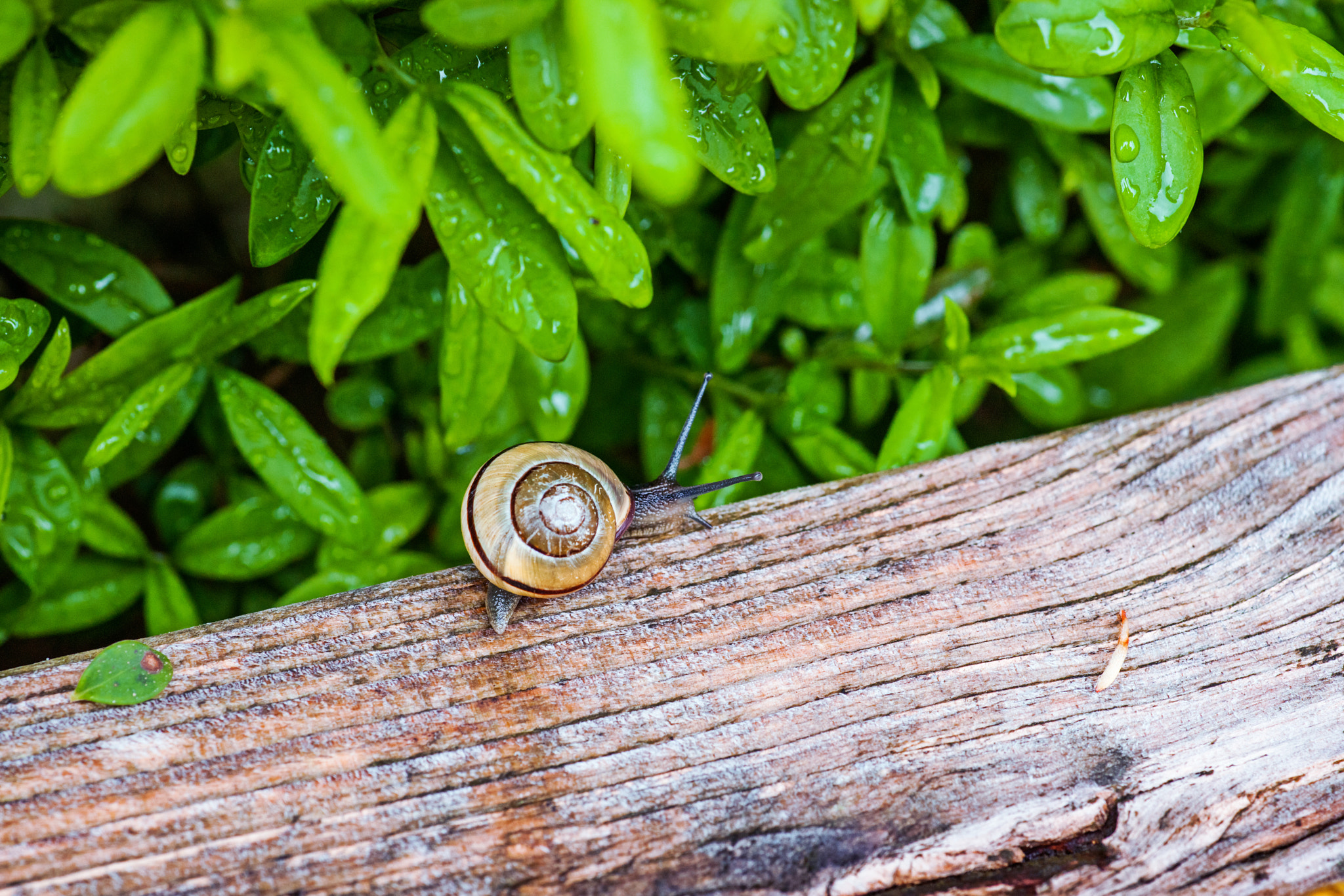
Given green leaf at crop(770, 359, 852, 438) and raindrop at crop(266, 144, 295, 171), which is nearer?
raindrop at crop(266, 144, 295, 171)

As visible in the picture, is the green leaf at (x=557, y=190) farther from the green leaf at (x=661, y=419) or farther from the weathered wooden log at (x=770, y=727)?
the green leaf at (x=661, y=419)

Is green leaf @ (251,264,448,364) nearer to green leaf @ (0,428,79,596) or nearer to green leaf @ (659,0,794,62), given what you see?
green leaf @ (0,428,79,596)

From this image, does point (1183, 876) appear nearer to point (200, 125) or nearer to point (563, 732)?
point (563, 732)

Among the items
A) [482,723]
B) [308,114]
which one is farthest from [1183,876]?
[308,114]

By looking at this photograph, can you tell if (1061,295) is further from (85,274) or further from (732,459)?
(85,274)

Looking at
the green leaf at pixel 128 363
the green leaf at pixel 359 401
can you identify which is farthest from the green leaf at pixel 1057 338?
the green leaf at pixel 128 363

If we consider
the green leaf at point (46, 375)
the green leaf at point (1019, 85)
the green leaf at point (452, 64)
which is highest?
the green leaf at point (452, 64)

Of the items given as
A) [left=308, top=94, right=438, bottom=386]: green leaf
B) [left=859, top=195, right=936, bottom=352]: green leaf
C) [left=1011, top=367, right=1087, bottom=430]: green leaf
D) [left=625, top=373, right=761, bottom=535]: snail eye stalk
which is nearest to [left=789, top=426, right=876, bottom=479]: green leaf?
[left=625, top=373, right=761, bottom=535]: snail eye stalk
